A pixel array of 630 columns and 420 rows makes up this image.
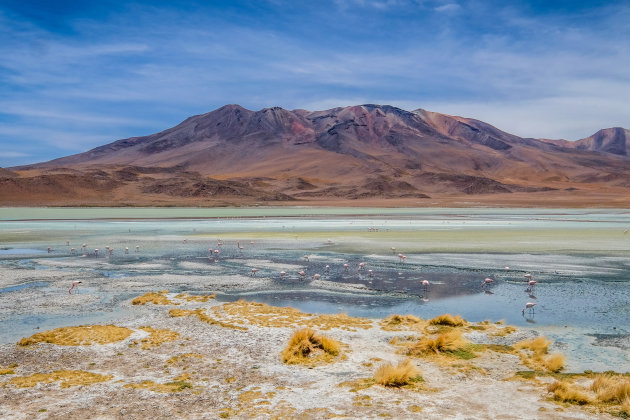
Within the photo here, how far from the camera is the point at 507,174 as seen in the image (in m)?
194

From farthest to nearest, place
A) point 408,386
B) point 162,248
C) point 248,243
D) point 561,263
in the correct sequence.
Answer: point 248,243 → point 162,248 → point 561,263 → point 408,386

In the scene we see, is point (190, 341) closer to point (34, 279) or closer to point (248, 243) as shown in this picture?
point (34, 279)

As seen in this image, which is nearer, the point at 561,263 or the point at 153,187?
the point at 561,263

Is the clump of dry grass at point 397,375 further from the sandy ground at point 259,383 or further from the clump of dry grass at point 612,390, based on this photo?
the clump of dry grass at point 612,390

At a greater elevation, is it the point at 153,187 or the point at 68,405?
the point at 153,187

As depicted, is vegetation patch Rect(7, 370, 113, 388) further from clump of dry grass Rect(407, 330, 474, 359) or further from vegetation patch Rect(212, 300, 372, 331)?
clump of dry grass Rect(407, 330, 474, 359)

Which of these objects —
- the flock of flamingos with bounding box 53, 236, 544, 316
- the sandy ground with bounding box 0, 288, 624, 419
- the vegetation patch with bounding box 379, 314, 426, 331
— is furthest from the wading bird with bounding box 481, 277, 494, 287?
the sandy ground with bounding box 0, 288, 624, 419

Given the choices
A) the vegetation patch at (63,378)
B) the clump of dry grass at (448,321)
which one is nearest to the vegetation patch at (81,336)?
the vegetation patch at (63,378)

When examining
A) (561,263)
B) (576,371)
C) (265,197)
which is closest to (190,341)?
(576,371)

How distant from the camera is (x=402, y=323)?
12.8 m

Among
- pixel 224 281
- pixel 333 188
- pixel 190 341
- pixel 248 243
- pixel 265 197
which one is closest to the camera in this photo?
pixel 190 341

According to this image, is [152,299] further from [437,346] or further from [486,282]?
[486,282]

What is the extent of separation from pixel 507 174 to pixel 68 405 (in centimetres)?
19959

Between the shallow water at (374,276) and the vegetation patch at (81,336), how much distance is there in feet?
2.99
